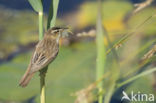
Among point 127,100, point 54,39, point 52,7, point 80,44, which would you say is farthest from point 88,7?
point 52,7

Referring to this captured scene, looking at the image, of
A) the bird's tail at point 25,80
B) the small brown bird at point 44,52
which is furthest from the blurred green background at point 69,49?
the bird's tail at point 25,80

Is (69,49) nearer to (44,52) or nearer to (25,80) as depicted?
(44,52)

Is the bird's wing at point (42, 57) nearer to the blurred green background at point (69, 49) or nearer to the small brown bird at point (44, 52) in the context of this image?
the small brown bird at point (44, 52)

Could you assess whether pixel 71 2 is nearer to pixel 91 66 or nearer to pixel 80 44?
→ pixel 80 44

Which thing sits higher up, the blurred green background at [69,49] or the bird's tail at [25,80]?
the bird's tail at [25,80]

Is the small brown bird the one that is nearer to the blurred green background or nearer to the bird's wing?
the bird's wing

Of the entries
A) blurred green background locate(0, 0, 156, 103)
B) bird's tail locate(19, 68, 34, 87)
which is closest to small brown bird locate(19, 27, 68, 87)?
bird's tail locate(19, 68, 34, 87)
